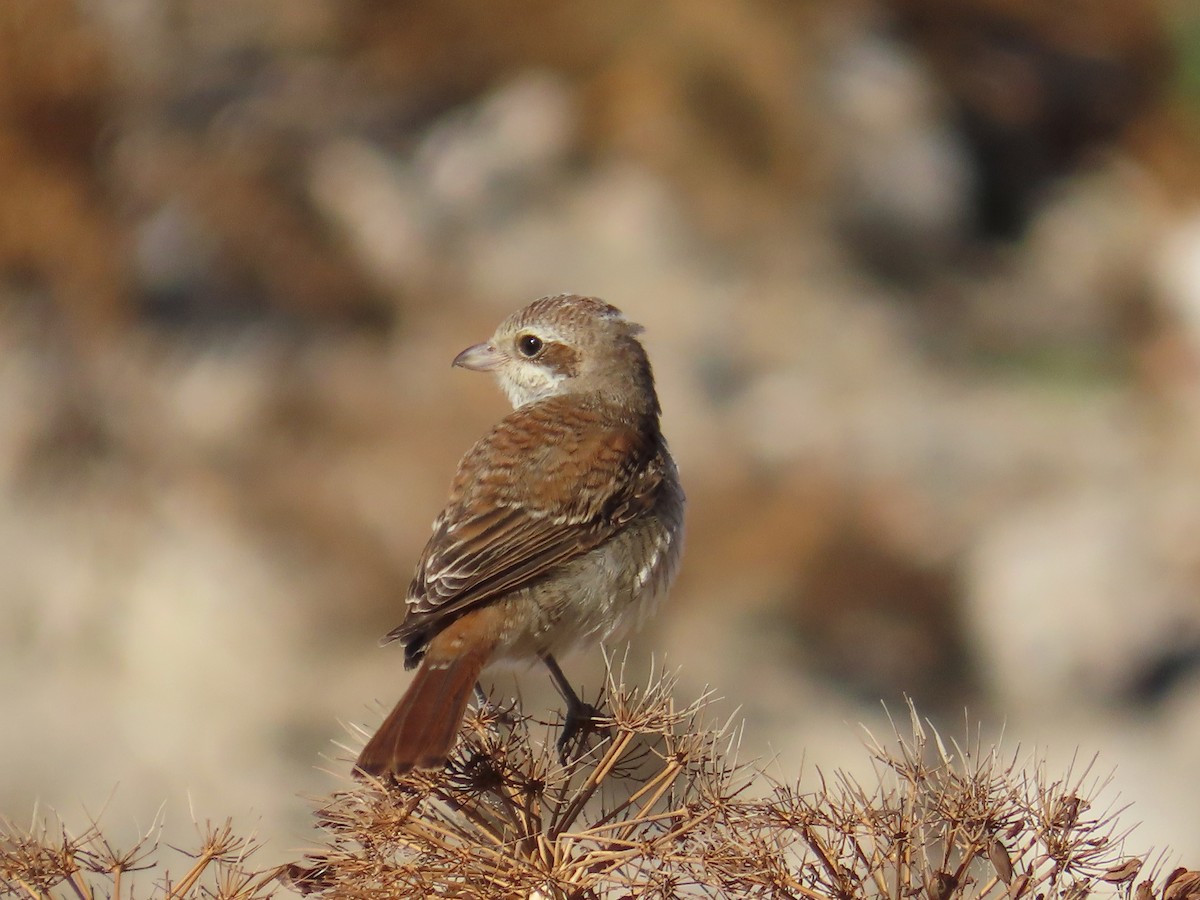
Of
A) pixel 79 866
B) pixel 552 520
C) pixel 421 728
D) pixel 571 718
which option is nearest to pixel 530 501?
pixel 552 520

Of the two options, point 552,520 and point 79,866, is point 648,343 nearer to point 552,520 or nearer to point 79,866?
point 552,520

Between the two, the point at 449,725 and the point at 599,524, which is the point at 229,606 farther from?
the point at 449,725

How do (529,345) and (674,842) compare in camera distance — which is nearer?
(674,842)

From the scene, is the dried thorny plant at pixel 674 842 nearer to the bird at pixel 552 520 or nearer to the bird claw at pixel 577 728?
the bird claw at pixel 577 728

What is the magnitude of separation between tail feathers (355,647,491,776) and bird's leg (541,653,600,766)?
0.24 meters

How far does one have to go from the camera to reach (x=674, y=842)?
2.27 meters

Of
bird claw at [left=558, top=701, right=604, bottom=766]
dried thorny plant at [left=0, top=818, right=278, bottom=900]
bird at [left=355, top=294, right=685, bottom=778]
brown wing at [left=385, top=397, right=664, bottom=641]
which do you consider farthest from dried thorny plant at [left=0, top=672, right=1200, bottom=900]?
brown wing at [left=385, top=397, right=664, bottom=641]

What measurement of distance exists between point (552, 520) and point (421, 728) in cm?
113

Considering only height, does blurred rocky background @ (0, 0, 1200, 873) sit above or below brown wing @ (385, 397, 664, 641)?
above

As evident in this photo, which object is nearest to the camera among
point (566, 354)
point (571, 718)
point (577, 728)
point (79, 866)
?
point (79, 866)

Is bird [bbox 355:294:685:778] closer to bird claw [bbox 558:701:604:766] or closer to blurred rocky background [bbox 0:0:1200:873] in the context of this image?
bird claw [bbox 558:701:604:766]

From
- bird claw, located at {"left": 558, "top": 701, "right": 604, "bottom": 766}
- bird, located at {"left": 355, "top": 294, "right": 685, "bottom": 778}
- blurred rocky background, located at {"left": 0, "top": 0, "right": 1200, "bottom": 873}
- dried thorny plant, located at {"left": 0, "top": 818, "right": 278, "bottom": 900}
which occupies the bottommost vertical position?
dried thorny plant, located at {"left": 0, "top": 818, "right": 278, "bottom": 900}

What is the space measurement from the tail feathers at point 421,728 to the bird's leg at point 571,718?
237mm

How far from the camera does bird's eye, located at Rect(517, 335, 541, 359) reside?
4223mm
